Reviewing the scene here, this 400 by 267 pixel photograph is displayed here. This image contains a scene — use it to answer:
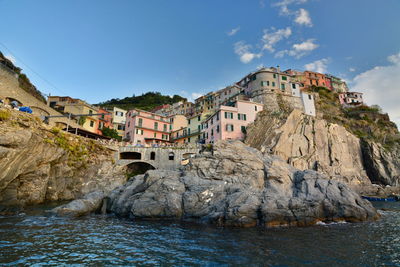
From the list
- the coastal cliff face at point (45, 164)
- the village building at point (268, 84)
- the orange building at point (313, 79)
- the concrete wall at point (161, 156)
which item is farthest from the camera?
the orange building at point (313, 79)

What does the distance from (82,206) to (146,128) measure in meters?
34.8

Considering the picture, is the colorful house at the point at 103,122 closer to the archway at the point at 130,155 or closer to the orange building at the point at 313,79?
the archway at the point at 130,155

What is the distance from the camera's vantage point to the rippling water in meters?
9.74

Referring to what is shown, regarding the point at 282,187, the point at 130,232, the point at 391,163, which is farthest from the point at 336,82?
the point at 130,232

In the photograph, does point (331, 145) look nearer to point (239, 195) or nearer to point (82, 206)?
point (239, 195)

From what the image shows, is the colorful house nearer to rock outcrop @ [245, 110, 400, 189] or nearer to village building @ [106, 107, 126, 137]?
village building @ [106, 107, 126, 137]

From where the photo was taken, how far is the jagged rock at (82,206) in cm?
2008

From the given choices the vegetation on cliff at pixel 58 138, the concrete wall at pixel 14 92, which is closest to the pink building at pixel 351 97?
the vegetation on cliff at pixel 58 138

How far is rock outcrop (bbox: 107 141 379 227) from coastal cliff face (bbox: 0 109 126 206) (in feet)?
32.7

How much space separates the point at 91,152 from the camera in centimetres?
3859

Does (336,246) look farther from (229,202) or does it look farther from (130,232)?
(130,232)

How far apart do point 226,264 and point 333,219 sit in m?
14.0

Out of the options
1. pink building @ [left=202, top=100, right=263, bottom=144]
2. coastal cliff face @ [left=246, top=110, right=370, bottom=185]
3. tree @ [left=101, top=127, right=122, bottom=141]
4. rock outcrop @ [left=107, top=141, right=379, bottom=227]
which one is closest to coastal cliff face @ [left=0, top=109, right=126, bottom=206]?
rock outcrop @ [left=107, top=141, right=379, bottom=227]

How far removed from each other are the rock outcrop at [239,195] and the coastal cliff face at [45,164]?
32.7 ft
